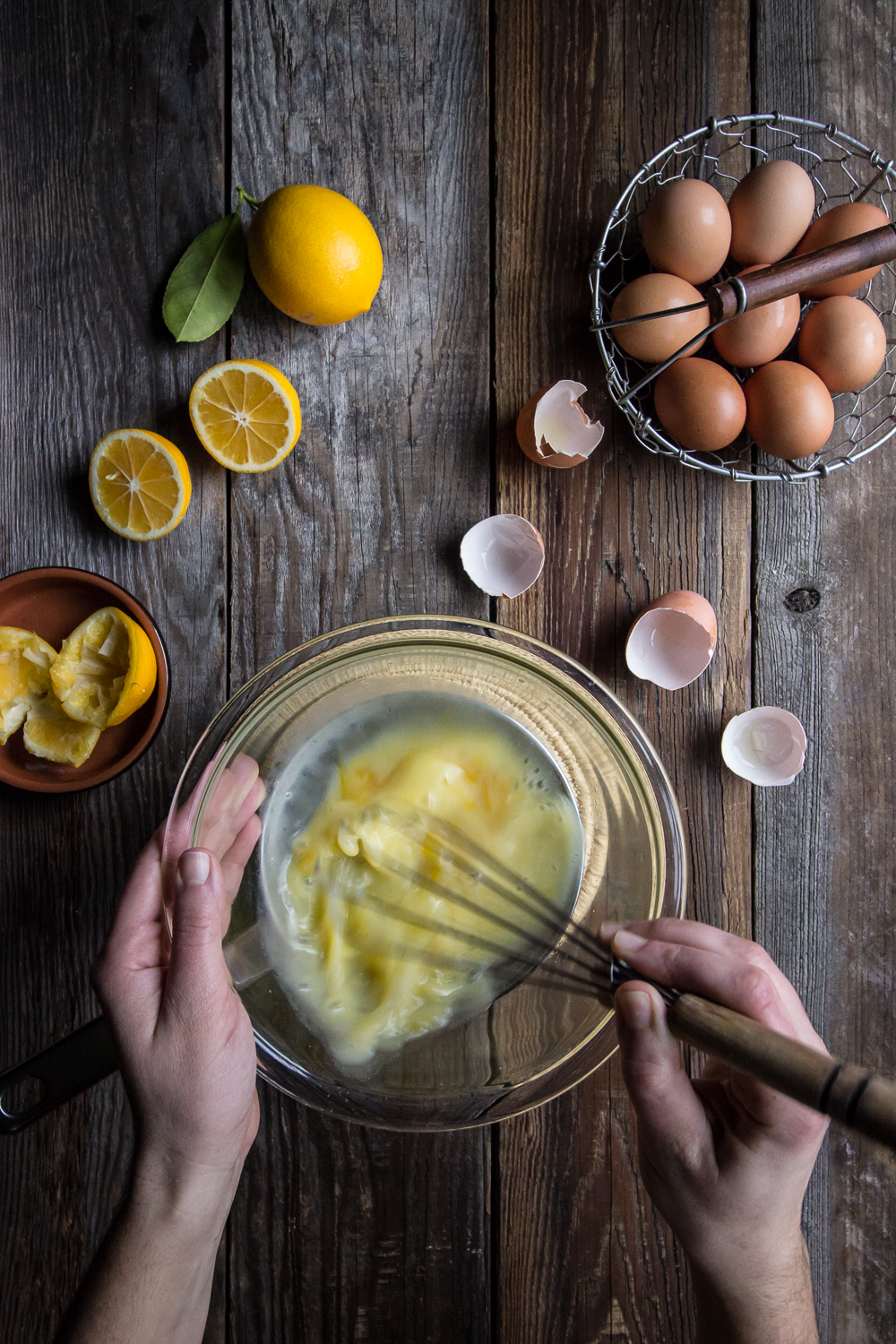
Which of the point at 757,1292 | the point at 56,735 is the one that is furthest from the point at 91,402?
the point at 757,1292

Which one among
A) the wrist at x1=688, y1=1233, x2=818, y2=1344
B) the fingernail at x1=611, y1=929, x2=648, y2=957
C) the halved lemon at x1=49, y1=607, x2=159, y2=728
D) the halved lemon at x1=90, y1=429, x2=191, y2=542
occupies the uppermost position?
the halved lemon at x1=90, y1=429, x2=191, y2=542

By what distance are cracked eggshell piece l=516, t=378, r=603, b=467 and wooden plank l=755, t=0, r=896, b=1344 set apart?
218 millimetres

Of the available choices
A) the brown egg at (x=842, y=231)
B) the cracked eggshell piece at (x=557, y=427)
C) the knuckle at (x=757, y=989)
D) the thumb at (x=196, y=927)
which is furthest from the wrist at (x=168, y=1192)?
the brown egg at (x=842, y=231)

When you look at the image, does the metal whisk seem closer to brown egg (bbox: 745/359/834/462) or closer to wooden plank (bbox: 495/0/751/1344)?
wooden plank (bbox: 495/0/751/1344)

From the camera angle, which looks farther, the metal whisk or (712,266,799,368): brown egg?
(712,266,799,368): brown egg

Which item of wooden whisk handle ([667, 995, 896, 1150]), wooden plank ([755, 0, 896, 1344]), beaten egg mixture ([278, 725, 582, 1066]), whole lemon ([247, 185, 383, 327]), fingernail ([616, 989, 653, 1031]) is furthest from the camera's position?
wooden plank ([755, 0, 896, 1344])

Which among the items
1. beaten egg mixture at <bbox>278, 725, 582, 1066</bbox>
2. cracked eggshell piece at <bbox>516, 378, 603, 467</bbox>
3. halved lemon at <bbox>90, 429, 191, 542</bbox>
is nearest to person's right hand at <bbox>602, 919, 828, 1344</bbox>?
beaten egg mixture at <bbox>278, 725, 582, 1066</bbox>

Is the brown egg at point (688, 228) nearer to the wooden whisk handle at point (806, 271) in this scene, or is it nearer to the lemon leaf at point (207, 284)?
the wooden whisk handle at point (806, 271)

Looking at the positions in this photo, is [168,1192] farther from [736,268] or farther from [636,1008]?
[736,268]

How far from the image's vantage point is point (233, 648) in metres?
0.97

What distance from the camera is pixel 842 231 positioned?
2.93ft

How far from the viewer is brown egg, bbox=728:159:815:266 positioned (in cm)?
88

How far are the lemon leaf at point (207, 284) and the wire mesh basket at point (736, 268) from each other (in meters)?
0.39

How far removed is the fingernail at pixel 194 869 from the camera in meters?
0.69
